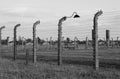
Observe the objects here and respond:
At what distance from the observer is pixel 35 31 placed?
1433cm

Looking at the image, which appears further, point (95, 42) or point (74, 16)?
point (74, 16)

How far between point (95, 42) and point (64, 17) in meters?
2.52

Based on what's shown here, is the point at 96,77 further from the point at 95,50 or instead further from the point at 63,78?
the point at 95,50

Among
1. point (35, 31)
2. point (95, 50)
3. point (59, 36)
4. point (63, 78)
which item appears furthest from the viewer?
point (35, 31)

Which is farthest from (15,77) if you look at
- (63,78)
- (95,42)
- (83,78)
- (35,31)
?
(35,31)

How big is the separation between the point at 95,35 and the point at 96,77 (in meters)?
2.79

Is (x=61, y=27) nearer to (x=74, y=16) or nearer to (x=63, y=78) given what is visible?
(x=74, y=16)

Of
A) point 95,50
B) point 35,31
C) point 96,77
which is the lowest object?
point 96,77

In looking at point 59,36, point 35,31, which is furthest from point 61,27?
point 35,31

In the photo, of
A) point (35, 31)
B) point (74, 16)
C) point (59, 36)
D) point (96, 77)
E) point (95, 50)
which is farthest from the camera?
point (35, 31)

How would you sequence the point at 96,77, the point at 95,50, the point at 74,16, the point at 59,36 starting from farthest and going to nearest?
the point at 59,36
the point at 74,16
the point at 95,50
the point at 96,77

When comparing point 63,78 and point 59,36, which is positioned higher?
point 59,36

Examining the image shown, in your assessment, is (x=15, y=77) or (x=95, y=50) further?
(x=95, y=50)

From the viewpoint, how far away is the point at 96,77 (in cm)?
871
